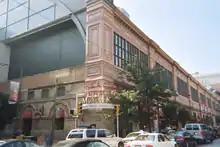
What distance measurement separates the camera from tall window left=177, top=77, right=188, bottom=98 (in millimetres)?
49744

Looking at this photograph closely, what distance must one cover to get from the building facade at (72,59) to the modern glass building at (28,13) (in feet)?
1.66

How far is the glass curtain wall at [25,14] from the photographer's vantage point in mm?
32438

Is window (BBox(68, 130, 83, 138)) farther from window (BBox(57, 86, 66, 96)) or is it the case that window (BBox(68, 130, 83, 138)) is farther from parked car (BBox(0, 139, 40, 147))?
window (BBox(57, 86, 66, 96))

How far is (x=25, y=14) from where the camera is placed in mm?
35688

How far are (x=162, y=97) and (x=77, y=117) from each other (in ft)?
29.0

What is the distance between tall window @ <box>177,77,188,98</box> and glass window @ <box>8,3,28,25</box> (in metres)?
32.4

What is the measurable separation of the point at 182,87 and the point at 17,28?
35.4 metres

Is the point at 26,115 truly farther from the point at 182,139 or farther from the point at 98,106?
the point at 182,139

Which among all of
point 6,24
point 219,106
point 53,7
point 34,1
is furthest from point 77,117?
point 219,106

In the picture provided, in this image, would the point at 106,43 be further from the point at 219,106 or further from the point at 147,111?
the point at 219,106

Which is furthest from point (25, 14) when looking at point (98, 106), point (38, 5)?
point (98, 106)

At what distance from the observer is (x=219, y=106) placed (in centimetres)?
9625

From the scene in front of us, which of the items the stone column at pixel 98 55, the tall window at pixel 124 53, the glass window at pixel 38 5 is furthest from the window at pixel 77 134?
the glass window at pixel 38 5

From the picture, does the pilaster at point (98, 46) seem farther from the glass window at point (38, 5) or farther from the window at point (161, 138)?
the window at point (161, 138)
